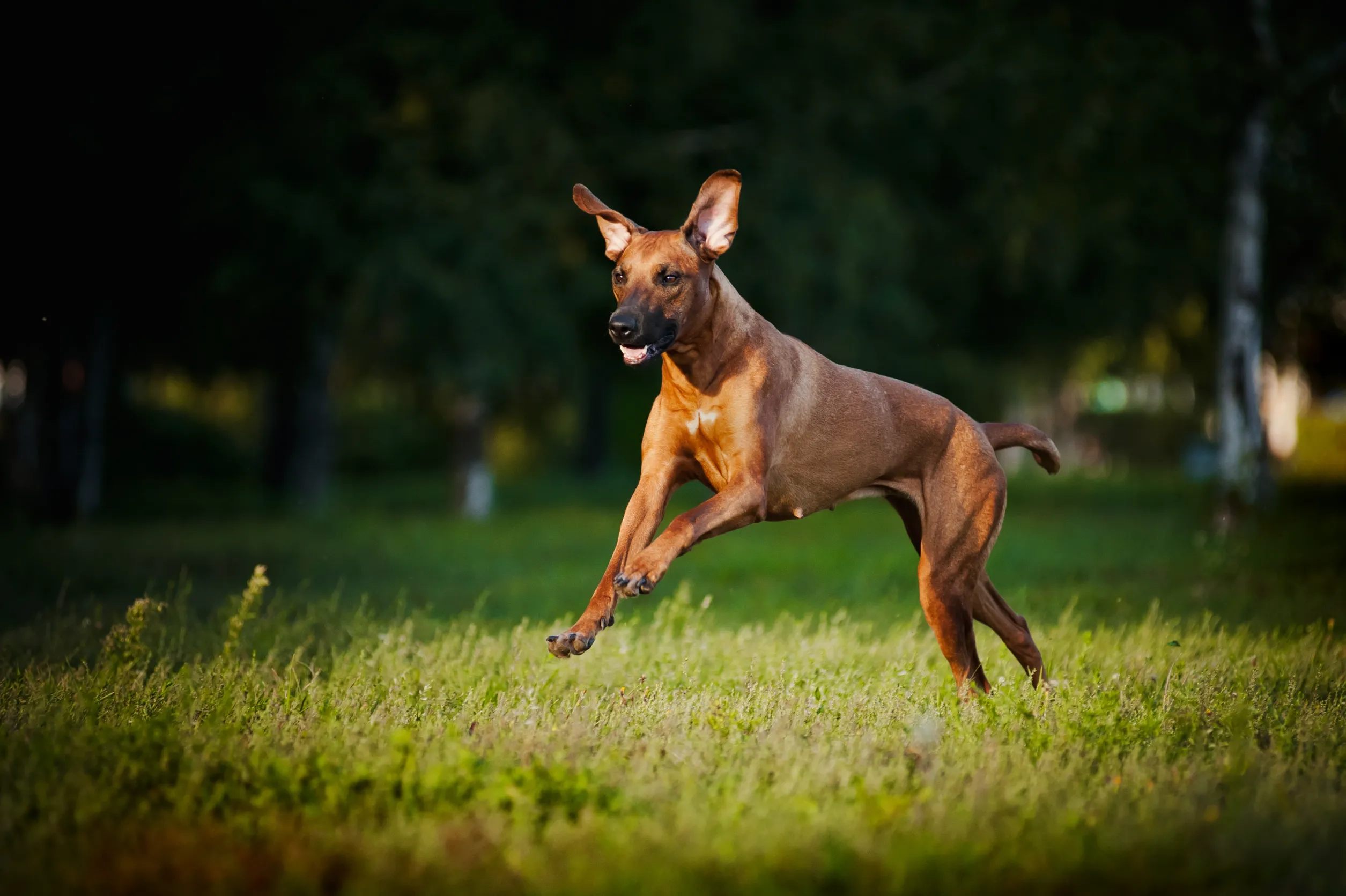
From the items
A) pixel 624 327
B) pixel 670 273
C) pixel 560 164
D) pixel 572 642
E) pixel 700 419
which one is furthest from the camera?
pixel 560 164

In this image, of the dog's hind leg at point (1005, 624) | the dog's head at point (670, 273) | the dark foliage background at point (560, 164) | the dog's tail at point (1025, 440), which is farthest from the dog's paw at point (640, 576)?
the dark foliage background at point (560, 164)

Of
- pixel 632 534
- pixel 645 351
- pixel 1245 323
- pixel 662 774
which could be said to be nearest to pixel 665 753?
pixel 662 774

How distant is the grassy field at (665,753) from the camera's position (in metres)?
3.75

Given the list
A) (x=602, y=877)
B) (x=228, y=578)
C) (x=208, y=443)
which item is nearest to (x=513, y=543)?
(x=228, y=578)

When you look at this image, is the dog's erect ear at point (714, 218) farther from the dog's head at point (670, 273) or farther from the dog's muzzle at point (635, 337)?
the dog's muzzle at point (635, 337)

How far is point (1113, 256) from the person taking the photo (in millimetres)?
23547

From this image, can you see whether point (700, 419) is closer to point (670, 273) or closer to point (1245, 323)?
point (670, 273)

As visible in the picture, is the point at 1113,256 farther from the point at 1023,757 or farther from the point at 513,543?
the point at 1023,757

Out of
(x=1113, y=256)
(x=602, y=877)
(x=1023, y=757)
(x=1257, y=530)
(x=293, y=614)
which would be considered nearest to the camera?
(x=602, y=877)

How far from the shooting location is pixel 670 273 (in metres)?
5.68

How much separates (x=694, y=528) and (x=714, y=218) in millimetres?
1454

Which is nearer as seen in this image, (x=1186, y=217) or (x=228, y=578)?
(x=228, y=578)

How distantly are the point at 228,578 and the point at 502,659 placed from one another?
6.35 metres

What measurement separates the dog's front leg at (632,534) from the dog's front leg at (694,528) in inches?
5.1
